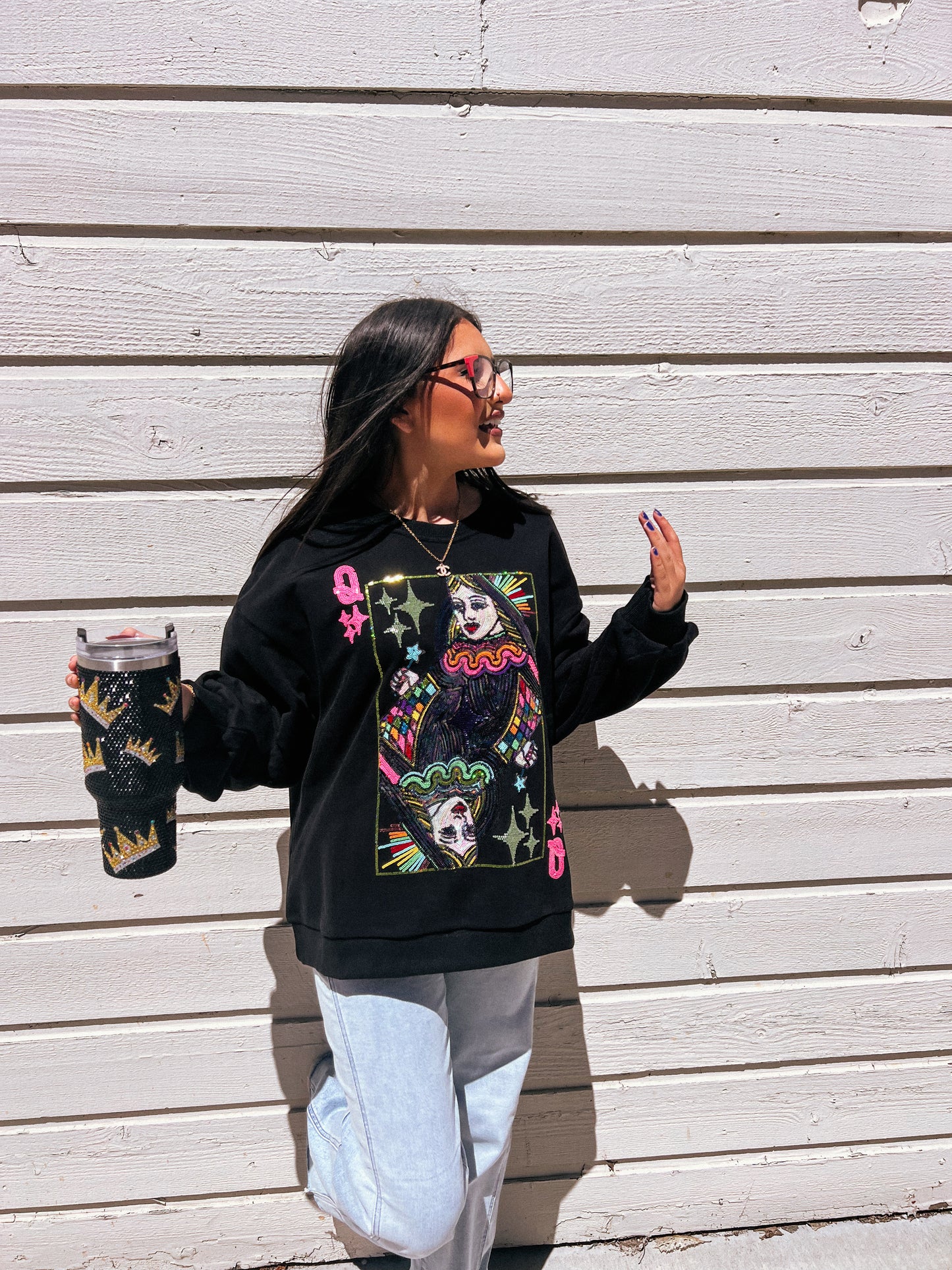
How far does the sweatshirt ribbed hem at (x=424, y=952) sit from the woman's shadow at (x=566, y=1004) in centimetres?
51

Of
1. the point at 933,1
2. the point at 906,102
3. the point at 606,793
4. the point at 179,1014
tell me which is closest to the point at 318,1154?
the point at 179,1014

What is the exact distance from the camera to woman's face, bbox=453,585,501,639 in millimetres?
1613

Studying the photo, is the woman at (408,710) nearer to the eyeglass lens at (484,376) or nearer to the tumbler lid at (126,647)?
the eyeglass lens at (484,376)

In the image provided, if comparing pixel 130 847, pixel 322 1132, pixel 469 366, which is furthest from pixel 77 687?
pixel 322 1132

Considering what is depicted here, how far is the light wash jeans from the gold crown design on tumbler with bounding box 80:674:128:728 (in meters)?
0.65

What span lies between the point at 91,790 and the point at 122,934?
2.52 ft

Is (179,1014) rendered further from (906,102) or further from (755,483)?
(906,102)

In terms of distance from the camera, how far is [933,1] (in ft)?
6.41

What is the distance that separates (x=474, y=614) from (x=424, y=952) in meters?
0.60

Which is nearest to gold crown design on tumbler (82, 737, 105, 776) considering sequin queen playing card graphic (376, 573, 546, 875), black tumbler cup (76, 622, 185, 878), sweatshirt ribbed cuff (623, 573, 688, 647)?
black tumbler cup (76, 622, 185, 878)

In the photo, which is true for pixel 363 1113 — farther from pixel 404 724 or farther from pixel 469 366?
pixel 469 366

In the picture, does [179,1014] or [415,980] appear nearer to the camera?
[415,980]

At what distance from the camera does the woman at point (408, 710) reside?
160cm

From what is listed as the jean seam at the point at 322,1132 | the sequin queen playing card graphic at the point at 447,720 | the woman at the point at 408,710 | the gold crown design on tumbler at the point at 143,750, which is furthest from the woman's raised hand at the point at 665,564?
the jean seam at the point at 322,1132
